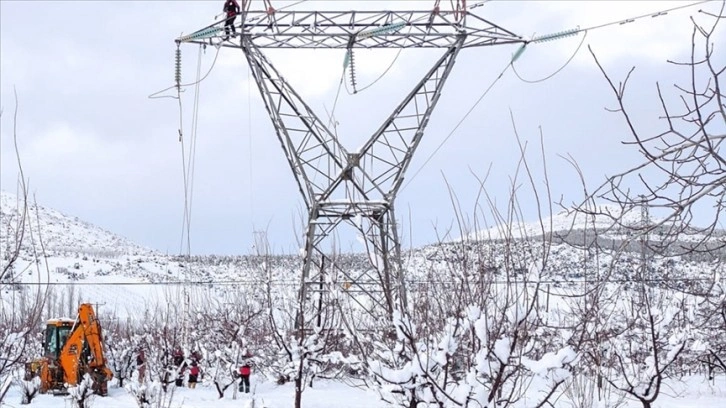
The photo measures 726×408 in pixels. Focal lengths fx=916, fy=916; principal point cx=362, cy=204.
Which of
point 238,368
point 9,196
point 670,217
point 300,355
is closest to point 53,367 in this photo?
point 238,368

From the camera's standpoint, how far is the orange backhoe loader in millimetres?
20172

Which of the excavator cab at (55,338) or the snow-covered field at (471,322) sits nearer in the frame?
the snow-covered field at (471,322)

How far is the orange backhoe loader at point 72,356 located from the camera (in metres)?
20.2

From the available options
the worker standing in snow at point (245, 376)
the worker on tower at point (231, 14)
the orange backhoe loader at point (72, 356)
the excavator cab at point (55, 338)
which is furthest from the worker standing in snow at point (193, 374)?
the worker on tower at point (231, 14)

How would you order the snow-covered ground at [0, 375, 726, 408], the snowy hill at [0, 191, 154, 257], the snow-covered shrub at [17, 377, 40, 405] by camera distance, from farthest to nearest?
the snowy hill at [0, 191, 154, 257] < the snow-covered shrub at [17, 377, 40, 405] < the snow-covered ground at [0, 375, 726, 408]

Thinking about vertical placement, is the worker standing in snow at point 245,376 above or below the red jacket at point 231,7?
below

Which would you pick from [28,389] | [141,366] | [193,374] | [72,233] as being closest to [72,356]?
[28,389]

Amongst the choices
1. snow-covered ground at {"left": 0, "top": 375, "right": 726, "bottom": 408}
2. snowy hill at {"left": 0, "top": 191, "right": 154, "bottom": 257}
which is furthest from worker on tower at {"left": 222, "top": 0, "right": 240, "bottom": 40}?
snowy hill at {"left": 0, "top": 191, "right": 154, "bottom": 257}

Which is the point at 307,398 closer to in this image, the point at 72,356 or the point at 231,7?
the point at 72,356

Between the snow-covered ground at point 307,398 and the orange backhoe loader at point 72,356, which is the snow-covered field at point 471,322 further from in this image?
the orange backhoe loader at point 72,356

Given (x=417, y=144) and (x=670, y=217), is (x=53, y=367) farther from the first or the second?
(x=670, y=217)

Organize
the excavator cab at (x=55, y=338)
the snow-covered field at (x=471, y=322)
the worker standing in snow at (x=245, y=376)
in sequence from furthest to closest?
1. the excavator cab at (x=55, y=338)
2. the worker standing in snow at (x=245, y=376)
3. the snow-covered field at (x=471, y=322)

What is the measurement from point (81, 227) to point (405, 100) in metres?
117

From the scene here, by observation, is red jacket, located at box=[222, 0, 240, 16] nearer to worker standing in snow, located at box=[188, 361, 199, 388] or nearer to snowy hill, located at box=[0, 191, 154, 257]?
worker standing in snow, located at box=[188, 361, 199, 388]
